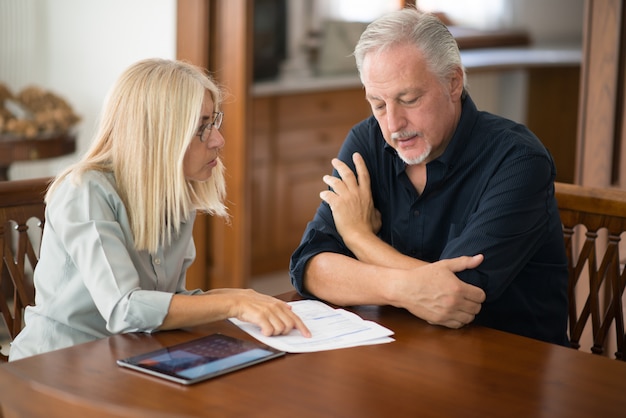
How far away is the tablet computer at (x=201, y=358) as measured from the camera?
4.62ft

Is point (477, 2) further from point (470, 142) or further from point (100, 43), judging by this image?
point (470, 142)

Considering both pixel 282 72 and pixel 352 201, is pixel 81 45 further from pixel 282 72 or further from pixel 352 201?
pixel 352 201

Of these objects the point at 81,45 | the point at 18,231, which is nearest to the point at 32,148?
the point at 81,45

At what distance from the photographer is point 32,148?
Result: 11.6 feet

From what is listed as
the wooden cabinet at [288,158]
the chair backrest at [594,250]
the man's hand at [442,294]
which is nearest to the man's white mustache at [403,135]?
the man's hand at [442,294]

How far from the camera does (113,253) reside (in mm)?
1679

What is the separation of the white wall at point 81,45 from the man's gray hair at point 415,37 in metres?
1.63

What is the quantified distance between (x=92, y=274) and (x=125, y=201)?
7.3 inches

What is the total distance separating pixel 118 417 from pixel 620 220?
1.26 metres

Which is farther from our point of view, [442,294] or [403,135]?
[403,135]

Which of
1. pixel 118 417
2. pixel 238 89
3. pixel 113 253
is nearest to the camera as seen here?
pixel 118 417

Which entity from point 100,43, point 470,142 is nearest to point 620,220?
point 470,142

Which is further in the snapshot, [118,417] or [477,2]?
[477,2]

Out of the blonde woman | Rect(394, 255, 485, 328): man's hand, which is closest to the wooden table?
the blonde woman
